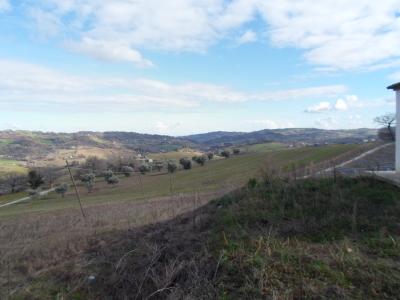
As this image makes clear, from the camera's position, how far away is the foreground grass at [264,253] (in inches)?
211

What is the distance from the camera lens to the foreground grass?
5.36 meters

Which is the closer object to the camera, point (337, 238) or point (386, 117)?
point (337, 238)

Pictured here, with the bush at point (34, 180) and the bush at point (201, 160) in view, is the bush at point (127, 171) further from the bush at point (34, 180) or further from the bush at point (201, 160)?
→ the bush at point (34, 180)

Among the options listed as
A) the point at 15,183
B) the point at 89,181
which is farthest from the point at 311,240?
the point at 15,183

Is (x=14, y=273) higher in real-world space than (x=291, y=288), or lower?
Answer: lower

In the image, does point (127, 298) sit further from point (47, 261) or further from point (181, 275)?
point (47, 261)

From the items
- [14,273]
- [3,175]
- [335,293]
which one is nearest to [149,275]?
[335,293]

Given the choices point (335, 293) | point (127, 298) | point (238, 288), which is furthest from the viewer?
point (127, 298)

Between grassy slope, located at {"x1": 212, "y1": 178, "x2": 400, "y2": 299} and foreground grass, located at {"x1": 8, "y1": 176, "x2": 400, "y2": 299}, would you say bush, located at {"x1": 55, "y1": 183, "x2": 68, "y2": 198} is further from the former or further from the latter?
grassy slope, located at {"x1": 212, "y1": 178, "x2": 400, "y2": 299}

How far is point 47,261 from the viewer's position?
9156 millimetres

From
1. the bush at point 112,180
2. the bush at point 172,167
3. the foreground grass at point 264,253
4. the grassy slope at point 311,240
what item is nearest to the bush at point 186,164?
the bush at point 172,167

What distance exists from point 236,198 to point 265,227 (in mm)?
2529

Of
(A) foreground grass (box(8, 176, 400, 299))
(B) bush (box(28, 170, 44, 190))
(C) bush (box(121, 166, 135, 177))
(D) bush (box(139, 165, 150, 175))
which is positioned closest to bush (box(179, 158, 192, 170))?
(D) bush (box(139, 165, 150, 175))

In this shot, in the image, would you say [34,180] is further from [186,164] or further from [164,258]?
[164,258]
